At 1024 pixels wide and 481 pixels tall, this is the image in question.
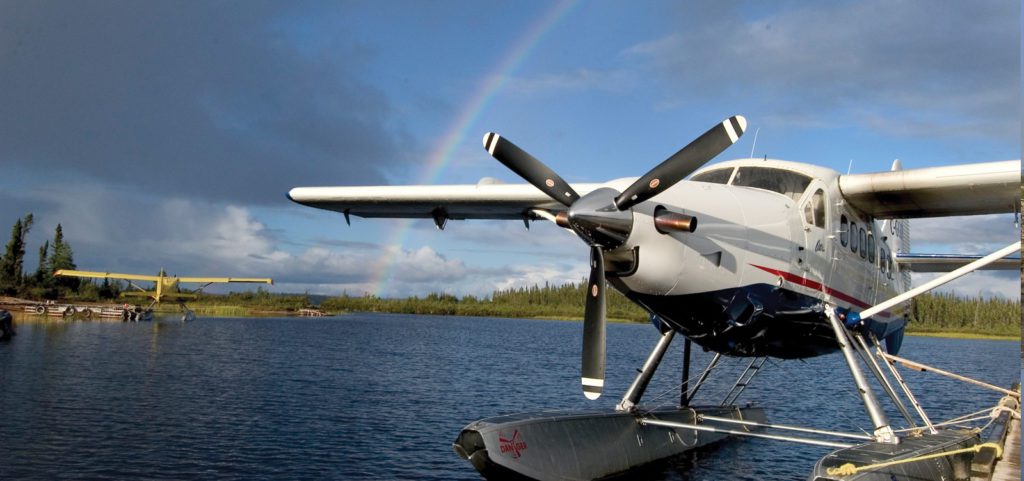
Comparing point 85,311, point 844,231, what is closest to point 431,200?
point 844,231

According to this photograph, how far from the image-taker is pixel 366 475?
36.6 ft

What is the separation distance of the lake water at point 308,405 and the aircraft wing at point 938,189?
3806 millimetres

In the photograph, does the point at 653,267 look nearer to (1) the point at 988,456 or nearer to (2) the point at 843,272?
(2) the point at 843,272

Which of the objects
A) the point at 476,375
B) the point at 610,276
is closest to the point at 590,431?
the point at 610,276

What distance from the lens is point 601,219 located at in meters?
6.48

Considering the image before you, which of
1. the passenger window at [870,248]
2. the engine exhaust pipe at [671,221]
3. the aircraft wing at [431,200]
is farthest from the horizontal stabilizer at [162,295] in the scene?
the engine exhaust pipe at [671,221]

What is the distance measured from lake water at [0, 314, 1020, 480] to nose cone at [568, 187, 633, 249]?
478cm

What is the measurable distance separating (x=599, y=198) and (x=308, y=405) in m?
13.8

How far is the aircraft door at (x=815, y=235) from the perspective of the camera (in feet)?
28.7

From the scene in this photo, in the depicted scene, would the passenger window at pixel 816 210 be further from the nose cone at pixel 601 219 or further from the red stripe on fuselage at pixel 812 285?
the nose cone at pixel 601 219

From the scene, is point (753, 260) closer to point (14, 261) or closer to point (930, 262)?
point (930, 262)

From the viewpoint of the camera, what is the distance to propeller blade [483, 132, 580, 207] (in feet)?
25.5

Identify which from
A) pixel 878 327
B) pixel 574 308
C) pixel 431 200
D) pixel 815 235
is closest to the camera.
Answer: pixel 815 235

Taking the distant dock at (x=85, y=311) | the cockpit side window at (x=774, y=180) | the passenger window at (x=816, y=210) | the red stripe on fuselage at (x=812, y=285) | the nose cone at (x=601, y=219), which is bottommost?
the distant dock at (x=85, y=311)
